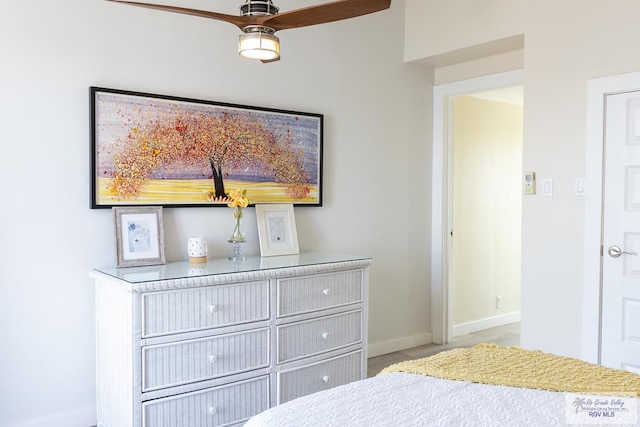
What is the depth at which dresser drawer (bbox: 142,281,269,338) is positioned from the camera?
99.6 inches

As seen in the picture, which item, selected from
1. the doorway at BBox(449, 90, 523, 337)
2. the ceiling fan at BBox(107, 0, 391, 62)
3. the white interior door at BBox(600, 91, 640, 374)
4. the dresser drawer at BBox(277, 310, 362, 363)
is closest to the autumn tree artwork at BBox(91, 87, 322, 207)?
the dresser drawer at BBox(277, 310, 362, 363)

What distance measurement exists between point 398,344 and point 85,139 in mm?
2870

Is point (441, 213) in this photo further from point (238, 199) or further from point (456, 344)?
point (238, 199)

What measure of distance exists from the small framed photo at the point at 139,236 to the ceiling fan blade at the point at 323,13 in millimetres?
1528

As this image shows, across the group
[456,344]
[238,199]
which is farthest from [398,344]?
[238,199]

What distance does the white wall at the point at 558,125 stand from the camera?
10.6 feet

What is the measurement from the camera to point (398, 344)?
14.7ft

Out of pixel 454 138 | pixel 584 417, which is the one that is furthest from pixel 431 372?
pixel 454 138

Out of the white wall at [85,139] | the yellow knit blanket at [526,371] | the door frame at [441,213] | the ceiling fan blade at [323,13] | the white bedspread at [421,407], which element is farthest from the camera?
the door frame at [441,213]

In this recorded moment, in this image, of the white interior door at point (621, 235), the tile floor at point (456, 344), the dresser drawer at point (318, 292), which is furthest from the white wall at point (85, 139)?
the white interior door at point (621, 235)

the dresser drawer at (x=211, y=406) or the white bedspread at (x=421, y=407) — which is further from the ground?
the white bedspread at (x=421, y=407)

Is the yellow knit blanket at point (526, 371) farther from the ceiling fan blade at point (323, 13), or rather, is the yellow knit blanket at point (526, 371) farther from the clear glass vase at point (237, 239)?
the clear glass vase at point (237, 239)

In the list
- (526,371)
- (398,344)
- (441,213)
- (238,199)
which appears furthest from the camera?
(441,213)

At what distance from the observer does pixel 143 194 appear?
3.09m
